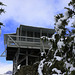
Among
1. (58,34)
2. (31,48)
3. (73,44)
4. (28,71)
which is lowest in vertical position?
(28,71)

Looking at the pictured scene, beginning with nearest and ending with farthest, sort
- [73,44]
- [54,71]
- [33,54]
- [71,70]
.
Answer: [71,70] < [73,44] < [54,71] < [33,54]

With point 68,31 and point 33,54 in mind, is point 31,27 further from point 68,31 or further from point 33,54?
point 68,31

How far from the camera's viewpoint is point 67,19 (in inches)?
150

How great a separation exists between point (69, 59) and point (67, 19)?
106 centimetres

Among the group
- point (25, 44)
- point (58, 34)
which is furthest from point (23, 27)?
point (58, 34)

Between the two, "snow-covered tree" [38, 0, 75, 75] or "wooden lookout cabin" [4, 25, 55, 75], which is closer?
"snow-covered tree" [38, 0, 75, 75]

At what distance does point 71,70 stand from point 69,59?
0.46m

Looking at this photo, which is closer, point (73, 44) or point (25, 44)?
point (73, 44)

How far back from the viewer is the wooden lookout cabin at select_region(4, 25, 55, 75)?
15586 millimetres

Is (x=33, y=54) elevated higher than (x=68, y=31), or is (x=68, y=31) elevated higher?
(x=68, y=31)

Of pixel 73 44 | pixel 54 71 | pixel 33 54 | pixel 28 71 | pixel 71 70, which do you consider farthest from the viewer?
pixel 33 54

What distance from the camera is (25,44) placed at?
15.9 meters

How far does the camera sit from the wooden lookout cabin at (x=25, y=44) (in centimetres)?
1559

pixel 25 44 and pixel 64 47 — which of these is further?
pixel 25 44
